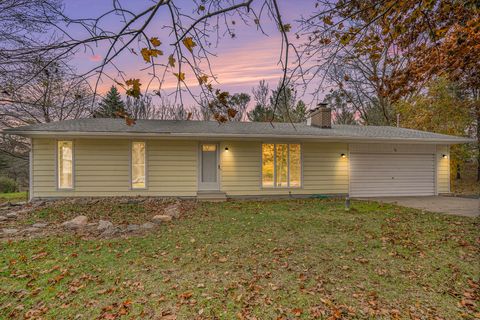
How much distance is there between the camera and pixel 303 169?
10.3 meters

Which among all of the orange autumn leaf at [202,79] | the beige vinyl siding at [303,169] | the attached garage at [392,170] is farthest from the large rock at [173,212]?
the attached garage at [392,170]

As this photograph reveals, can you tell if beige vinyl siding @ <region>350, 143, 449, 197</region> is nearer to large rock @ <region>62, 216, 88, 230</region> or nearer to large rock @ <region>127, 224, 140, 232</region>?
large rock @ <region>127, 224, 140, 232</region>

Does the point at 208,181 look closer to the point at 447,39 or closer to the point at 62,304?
the point at 62,304

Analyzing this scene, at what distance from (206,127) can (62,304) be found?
7.98 meters

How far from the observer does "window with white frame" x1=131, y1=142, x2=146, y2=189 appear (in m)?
9.42

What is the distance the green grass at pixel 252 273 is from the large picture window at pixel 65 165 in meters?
4.63

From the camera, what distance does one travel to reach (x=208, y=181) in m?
9.93

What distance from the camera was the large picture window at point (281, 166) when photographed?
10164 millimetres

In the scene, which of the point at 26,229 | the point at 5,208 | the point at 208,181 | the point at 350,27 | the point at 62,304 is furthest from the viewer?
the point at 208,181

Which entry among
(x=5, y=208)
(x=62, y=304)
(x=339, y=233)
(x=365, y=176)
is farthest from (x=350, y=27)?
(x=5, y=208)

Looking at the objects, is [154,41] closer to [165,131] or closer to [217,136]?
[217,136]

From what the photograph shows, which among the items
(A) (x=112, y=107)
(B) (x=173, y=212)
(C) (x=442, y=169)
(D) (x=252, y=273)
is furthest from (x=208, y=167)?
(C) (x=442, y=169)

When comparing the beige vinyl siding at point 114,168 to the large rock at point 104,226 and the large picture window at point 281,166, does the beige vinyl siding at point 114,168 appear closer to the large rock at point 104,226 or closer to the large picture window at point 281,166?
the large picture window at point 281,166

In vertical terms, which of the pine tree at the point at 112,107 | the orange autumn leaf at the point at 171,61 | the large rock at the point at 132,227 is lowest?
the large rock at the point at 132,227
